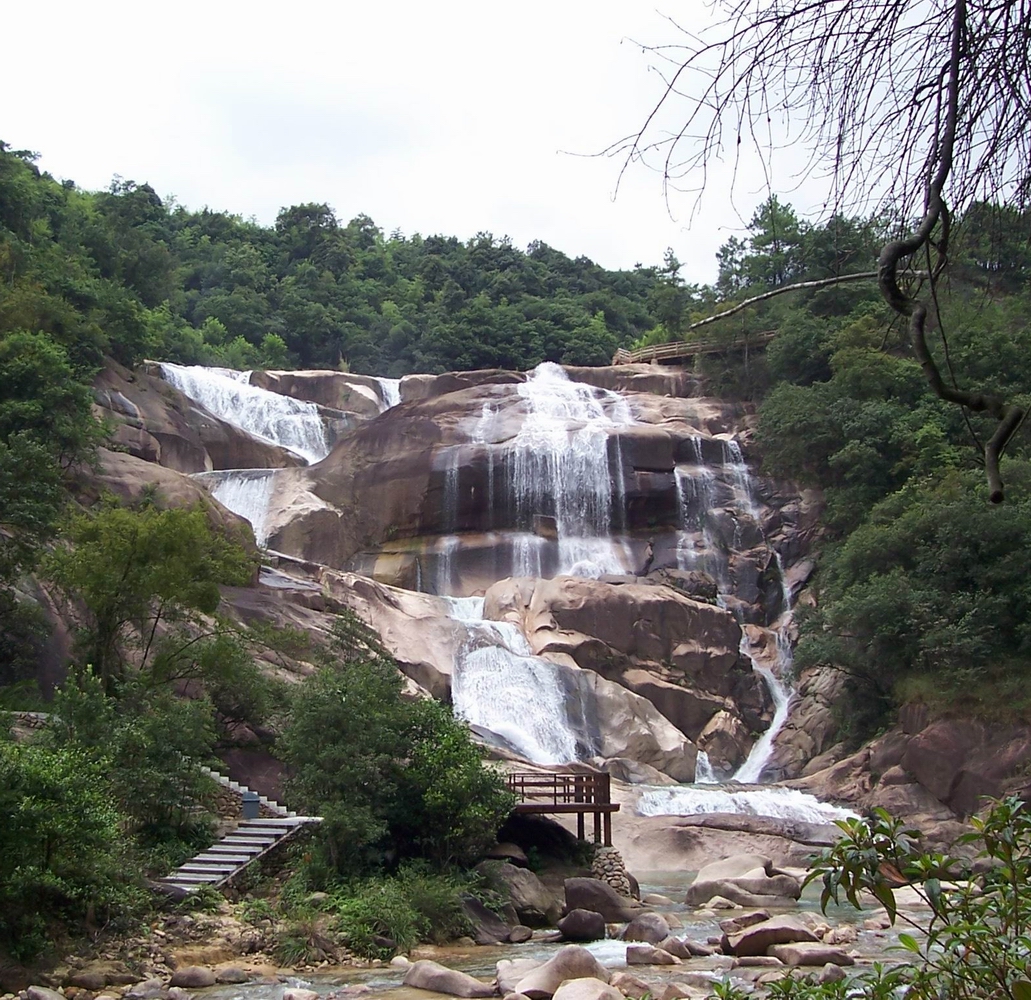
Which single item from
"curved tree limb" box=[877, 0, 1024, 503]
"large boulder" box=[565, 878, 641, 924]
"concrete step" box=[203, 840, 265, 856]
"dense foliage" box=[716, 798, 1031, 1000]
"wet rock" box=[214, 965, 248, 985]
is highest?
"curved tree limb" box=[877, 0, 1024, 503]

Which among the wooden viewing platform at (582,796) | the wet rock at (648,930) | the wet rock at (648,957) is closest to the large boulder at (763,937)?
the wet rock at (648,957)

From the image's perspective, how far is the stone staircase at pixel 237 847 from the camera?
49.5 feet

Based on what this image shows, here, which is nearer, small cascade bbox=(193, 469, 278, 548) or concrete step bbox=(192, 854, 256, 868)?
concrete step bbox=(192, 854, 256, 868)

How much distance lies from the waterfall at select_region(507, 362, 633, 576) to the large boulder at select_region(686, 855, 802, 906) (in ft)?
62.8

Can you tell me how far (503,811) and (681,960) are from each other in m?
4.15

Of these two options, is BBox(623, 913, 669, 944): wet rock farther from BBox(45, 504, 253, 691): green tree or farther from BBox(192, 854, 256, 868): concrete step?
BBox(45, 504, 253, 691): green tree

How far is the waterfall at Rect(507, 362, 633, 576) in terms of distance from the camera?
131 ft

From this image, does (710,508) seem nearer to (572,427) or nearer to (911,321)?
(572,427)

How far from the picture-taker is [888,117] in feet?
11.5

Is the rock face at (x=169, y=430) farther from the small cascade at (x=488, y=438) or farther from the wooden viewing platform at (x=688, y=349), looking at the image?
the wooden viewing platform at (x=688, y=349)

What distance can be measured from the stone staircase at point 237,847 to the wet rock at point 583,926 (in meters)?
3.81

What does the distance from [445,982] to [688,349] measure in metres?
43.1

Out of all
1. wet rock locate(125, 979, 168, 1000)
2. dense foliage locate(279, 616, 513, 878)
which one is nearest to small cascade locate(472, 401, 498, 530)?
dense foliage locate(279, 616, 513, 878)

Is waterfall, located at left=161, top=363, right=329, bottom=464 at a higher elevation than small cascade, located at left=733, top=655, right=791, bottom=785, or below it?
higher
